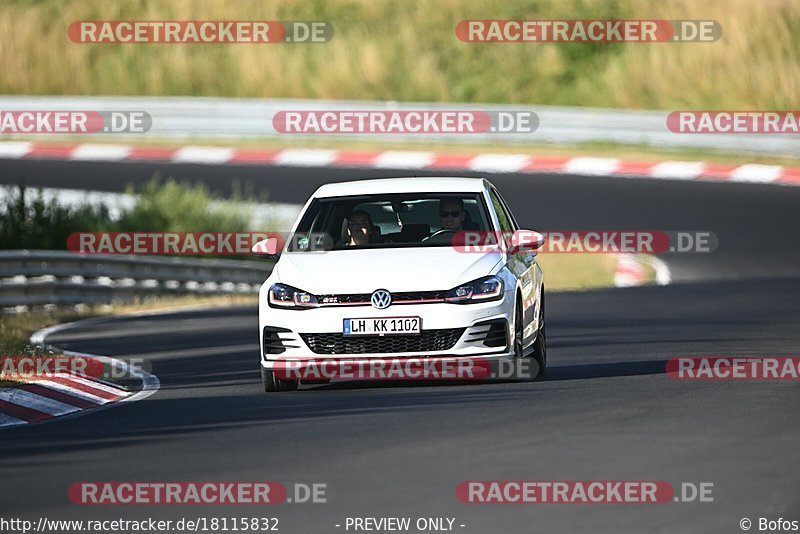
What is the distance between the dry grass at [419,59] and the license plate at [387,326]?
1205 inches

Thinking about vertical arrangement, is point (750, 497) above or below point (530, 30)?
below

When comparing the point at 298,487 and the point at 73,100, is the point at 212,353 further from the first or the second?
the point at 73,100

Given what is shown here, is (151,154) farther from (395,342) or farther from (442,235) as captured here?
(395,342)

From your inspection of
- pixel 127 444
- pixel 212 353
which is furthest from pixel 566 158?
pixel 127 444

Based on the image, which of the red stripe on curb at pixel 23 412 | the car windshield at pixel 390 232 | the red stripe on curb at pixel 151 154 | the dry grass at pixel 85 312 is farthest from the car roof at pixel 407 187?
the red stripe on curb at pixel 151 154

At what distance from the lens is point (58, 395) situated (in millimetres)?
13961

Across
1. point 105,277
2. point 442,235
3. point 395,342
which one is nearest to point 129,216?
point 105,277

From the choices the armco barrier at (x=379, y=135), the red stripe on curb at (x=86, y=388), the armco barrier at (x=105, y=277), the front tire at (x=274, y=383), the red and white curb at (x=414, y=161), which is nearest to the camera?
the front tire at (x=274, y=383)

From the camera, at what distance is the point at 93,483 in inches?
377

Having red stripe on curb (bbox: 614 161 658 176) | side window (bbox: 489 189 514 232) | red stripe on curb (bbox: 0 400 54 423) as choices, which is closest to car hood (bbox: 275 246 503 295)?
side window (bbox: 489 189 514 232)

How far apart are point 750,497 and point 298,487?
2146 millimetres

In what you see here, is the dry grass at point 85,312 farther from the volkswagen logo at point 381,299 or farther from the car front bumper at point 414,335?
the volkswagen logo at point 381,299

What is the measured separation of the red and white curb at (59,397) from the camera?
13.0 meters

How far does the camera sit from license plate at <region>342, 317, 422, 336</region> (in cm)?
1284
